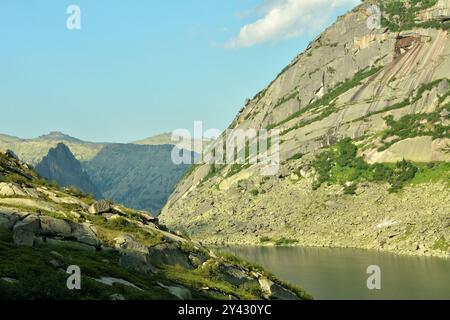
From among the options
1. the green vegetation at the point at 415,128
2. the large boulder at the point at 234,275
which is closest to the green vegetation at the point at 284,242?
the green vegetation at the point at 415,128

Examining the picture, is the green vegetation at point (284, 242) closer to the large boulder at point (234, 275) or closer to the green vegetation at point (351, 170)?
the green vegetation at point (351, 170)

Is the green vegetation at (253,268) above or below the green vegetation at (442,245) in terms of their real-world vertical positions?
below

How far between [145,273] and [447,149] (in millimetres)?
128266

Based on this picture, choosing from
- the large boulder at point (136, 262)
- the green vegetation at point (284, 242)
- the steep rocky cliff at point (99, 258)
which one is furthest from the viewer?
the green vegetation at point (284, 242)

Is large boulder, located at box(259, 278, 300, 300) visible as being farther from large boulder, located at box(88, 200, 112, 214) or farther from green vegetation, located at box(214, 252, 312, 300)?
large boulder, located at box(88, 200, 112, 214)

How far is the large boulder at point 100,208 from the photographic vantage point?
53.2m

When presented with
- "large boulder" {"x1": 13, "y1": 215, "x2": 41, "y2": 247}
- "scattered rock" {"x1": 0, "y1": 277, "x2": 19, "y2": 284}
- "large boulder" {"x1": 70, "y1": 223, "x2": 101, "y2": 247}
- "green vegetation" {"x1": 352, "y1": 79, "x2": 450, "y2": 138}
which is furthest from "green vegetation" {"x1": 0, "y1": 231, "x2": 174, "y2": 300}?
"green vegetation" {"x1": 352, "y1": 79, "x2": 450, "y2": 138}

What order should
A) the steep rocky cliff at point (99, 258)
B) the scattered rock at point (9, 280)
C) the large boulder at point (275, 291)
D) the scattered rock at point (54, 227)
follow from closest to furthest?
the scattered rock at point (9, 280) → the steep rocky cliff at point (99, 258) → the scattered rock at point (54, 227) → the large boulder at point (275, 291)

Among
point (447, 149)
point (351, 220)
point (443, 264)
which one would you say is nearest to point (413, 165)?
point (447, 149)

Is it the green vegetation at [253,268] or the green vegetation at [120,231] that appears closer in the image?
the green vegetation at [120,231]

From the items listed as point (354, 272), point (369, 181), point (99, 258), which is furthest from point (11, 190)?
point (369, 181)

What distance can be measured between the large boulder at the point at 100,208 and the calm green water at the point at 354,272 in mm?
33933

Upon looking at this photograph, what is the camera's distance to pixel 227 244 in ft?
534

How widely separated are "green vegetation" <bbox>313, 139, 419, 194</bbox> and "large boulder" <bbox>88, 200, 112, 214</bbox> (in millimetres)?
108430
